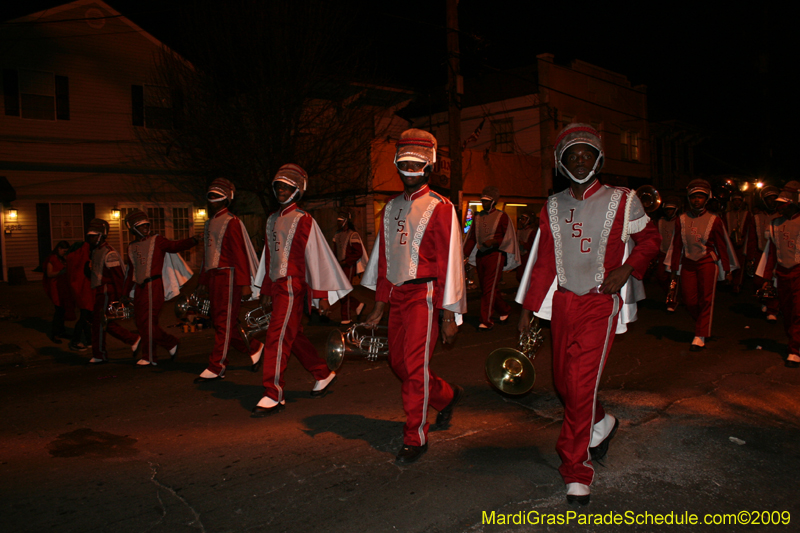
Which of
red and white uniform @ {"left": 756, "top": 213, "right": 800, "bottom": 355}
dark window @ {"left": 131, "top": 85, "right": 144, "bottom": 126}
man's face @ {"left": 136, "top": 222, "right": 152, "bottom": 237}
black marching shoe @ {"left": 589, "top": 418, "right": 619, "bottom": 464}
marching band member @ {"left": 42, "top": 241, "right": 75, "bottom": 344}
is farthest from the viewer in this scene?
dark window @ {"left": 131, "top": 85, "right": 144, "bottom": 126}

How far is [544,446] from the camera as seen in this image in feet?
14.7

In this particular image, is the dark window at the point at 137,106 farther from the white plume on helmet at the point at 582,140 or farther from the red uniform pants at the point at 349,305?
the white plume on helmet at the point at 582,140

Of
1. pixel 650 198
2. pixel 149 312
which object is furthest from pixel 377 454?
pixel 650 198

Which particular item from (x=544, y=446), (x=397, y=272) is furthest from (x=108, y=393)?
(x=544, y=446)

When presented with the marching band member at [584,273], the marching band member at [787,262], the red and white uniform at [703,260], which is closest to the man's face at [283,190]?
the marching band member at [584,273]

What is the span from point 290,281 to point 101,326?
4197 mm

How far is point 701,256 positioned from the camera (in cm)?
814

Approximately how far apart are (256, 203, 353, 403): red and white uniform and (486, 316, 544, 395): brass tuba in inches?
77.4

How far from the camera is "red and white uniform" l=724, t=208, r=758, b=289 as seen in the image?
1254 cm

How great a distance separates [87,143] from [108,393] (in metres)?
16.1

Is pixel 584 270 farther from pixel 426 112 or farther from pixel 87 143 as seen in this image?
pixel 426 112

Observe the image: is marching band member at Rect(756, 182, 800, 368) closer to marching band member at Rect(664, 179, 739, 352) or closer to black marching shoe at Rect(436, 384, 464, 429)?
marching band member at Rect(664, 179, 739, 352)

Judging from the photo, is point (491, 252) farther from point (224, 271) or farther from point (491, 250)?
point (224, 271)

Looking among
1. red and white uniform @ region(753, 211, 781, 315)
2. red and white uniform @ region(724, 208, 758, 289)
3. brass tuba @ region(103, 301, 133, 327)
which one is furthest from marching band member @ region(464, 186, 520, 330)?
brass tuba @ region(103, 301, 133, 327)
